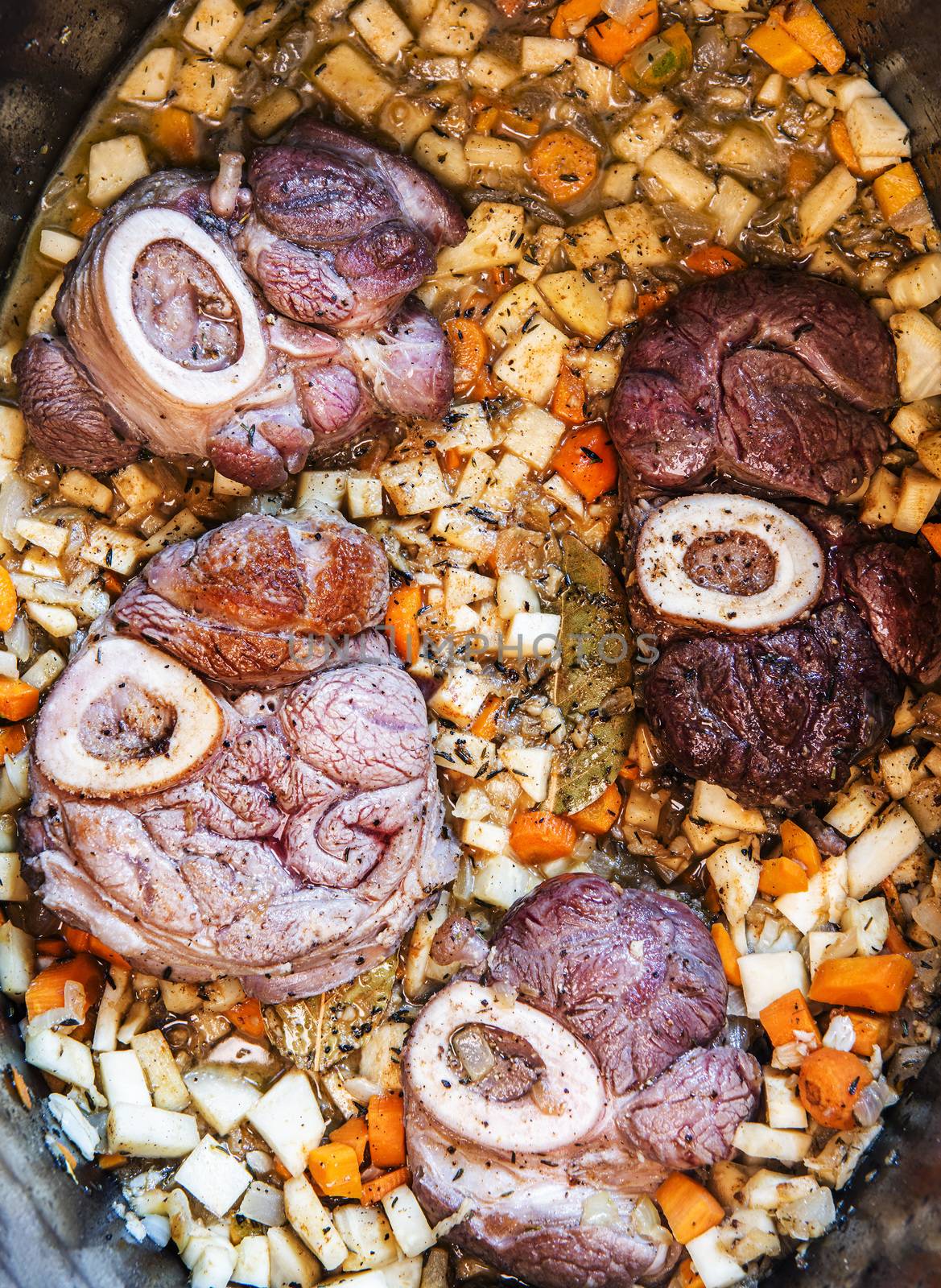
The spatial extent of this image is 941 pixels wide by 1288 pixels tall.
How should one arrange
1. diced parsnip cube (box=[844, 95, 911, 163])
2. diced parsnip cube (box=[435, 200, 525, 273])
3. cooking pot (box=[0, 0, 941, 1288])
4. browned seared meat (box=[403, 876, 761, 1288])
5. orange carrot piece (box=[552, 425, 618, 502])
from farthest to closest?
orange carrot piece (box=[552, 425, 618, 502])
diced parsnip cube (box=[435, 200, 525, 273])
diced parsnip cube (box=[844, 95, 911, 163])
browned seared meat (box=[403, 876, 761, 1288])
cooking pot (box=[0, 0, 941, 1288])

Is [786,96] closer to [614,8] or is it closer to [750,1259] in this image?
[614,8]

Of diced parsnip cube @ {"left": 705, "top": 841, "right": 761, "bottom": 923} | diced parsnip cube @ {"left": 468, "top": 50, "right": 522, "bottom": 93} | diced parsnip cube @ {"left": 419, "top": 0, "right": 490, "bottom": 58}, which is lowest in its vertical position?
diced parsnip cube @ {"left": 705, "top": 841, "right": 761, "bottom": 923}

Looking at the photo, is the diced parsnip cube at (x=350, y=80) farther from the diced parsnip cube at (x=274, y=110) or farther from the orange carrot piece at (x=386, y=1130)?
the orange carrot piece at (x=386, y=1130)

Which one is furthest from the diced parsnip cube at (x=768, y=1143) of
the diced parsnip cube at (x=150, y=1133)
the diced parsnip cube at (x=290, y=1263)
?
the diced parsnip cube at (x=150, y=1133)

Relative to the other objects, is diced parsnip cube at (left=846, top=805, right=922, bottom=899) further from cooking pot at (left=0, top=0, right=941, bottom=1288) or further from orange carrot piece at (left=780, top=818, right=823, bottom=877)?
cooking pot at (left=0, top=0, right=941, bottom=1288)

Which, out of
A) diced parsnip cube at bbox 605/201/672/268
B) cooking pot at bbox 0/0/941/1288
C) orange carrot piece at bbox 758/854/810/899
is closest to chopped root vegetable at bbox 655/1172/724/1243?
cooking pot at bbox 0/0/941/1288
